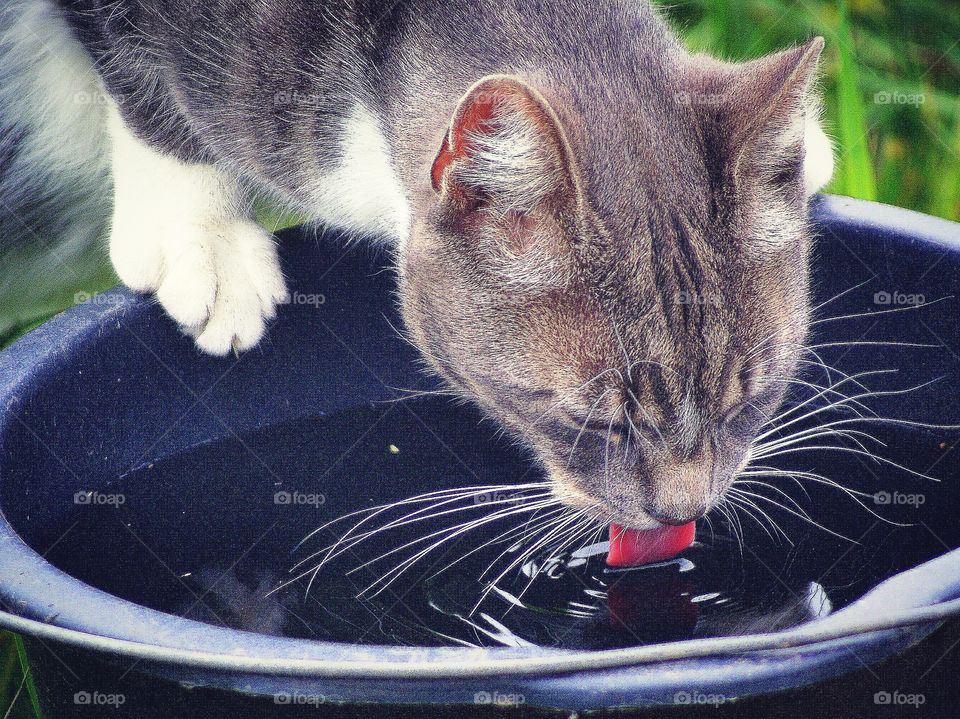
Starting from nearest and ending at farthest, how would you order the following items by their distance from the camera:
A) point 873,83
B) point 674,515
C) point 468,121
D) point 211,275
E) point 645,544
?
point 468,121, point 674,515, point 645,544, point 211,275, point 873,83

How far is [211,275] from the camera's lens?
1521 mm

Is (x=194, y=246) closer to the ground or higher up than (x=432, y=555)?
higher up

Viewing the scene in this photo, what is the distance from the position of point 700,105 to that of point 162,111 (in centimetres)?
82

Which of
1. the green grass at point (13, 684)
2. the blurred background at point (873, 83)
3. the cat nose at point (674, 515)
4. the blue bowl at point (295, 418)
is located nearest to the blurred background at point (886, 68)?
the blurred background at point (873, 83)

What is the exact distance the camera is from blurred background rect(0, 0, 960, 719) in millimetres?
2111

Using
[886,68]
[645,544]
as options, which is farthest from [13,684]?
[886,68]

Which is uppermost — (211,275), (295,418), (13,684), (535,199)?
(535,199)

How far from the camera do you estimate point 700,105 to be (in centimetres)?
117

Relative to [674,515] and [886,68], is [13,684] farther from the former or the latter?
[886,68]

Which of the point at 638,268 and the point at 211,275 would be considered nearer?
the point at 638,268

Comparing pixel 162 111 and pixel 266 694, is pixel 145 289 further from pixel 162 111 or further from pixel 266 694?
pixel 266 694

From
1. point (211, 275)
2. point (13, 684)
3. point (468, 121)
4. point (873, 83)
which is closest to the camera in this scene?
point (468, 121)

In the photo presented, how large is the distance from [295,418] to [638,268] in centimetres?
61

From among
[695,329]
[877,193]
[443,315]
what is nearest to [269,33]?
[443,315]
